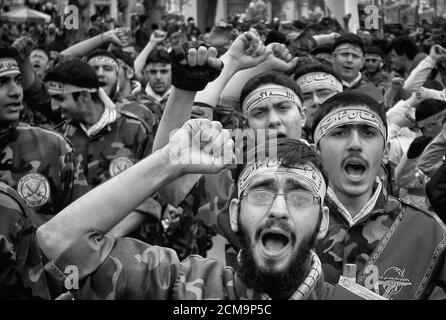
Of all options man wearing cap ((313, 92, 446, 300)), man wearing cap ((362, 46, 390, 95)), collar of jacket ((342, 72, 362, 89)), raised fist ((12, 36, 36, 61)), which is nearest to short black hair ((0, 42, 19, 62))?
raised fist ((12, 36, 36, 61))

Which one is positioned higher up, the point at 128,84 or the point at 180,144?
the point at 180,144

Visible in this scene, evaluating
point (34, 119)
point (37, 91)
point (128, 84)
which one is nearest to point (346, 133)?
point (37, 91)

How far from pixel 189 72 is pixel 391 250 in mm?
1231

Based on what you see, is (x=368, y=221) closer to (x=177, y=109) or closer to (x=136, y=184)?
(x=177, y=109)

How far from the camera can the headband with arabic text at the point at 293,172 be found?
3594mm

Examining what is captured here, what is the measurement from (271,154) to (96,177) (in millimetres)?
4331

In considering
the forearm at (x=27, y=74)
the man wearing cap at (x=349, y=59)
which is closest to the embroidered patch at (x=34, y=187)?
the forearm at (x=27, y=74)

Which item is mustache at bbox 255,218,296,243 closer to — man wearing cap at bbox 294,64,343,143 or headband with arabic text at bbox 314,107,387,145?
headband with arabic text at bbox 314,107,387,145

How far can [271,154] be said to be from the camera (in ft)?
12.1

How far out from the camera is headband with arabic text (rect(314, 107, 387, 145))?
487cm

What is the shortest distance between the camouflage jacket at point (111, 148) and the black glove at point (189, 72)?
3.75m

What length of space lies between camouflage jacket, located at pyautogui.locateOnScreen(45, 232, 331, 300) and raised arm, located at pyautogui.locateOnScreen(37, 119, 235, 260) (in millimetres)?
46

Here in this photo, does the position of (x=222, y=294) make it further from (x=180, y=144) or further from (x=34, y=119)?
(x=34, y=119)

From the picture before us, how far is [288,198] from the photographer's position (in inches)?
138
